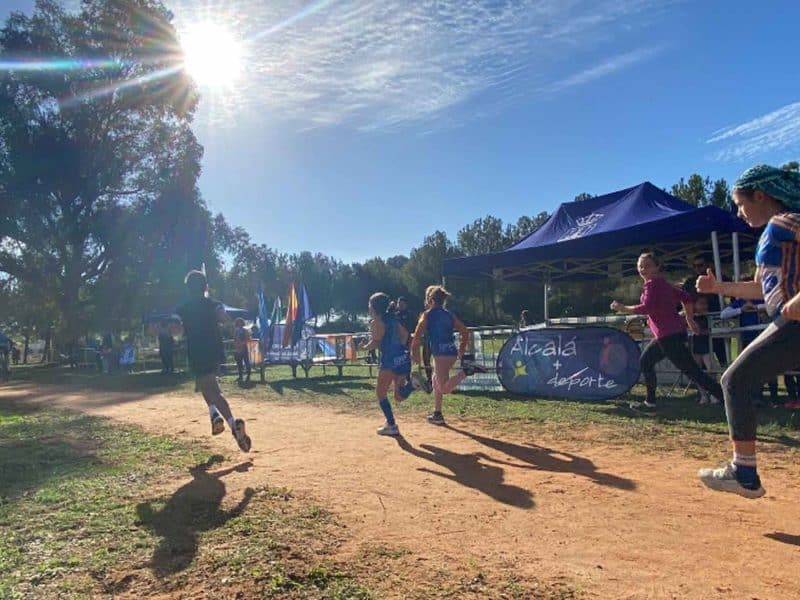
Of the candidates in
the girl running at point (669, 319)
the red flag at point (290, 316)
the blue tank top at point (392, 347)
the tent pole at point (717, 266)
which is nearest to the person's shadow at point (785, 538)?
the girl running at point (669, 319)

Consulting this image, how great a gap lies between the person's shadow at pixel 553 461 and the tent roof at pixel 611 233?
562cm

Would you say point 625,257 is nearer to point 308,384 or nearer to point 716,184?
point 308,384

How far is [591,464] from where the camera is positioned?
5.34 meters

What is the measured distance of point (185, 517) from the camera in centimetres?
405

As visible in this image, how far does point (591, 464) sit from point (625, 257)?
32.7 ft

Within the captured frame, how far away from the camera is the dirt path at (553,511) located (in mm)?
2971

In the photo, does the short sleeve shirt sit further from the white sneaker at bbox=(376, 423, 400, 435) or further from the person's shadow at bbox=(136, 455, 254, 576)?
the white sneaker at bbox=(376, 423, 400, 435)

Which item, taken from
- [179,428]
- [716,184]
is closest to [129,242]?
[179,428]

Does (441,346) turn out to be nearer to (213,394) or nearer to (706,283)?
(213,394)

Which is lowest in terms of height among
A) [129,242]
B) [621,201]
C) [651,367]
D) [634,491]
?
[634,491]

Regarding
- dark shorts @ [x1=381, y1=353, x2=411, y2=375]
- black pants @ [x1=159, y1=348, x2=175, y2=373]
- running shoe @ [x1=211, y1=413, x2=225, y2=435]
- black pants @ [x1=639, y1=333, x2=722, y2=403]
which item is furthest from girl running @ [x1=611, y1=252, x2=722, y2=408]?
black pants @ [x1=159, y1=348, x2=175, y2=373]

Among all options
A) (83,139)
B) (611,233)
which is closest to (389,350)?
(611,233)

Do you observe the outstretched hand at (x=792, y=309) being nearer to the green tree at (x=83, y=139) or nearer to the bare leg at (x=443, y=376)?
the bare leg at (x=443, y=376)

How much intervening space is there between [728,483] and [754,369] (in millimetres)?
752
